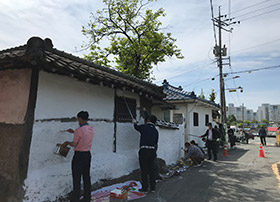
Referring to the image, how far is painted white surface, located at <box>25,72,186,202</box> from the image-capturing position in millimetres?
3939

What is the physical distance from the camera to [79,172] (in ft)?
13.1

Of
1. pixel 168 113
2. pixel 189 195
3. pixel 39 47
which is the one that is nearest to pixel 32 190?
pixel 39 47

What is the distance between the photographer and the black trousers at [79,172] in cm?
398

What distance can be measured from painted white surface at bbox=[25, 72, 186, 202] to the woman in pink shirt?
45 centimetres

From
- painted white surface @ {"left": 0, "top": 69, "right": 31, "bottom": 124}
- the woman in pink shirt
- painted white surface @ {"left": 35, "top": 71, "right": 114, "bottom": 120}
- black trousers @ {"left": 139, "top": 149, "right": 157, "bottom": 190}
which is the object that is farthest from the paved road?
painted white surface @ {"left": 0, "top": 69, "right": 31, "bottom": 124}

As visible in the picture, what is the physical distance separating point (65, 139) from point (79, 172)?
0.93 meters

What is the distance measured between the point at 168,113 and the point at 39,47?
412 inches

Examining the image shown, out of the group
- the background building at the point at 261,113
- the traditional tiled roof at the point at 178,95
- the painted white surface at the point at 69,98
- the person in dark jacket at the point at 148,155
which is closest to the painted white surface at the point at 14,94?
the painted white surface at the point at 69,98

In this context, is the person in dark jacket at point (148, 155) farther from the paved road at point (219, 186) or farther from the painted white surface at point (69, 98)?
the painted white surface at point (69, 98)

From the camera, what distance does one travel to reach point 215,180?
6535mm

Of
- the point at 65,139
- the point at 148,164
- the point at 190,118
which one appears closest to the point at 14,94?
the point at 65,139

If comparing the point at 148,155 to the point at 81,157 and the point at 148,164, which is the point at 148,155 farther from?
the point at 81,157

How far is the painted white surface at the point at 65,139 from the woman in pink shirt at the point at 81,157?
45 centimetres

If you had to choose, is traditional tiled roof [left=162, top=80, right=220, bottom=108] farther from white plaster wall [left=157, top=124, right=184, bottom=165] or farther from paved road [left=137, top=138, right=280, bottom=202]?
paved road [left=137, top=138, right=280, bottom=202]
